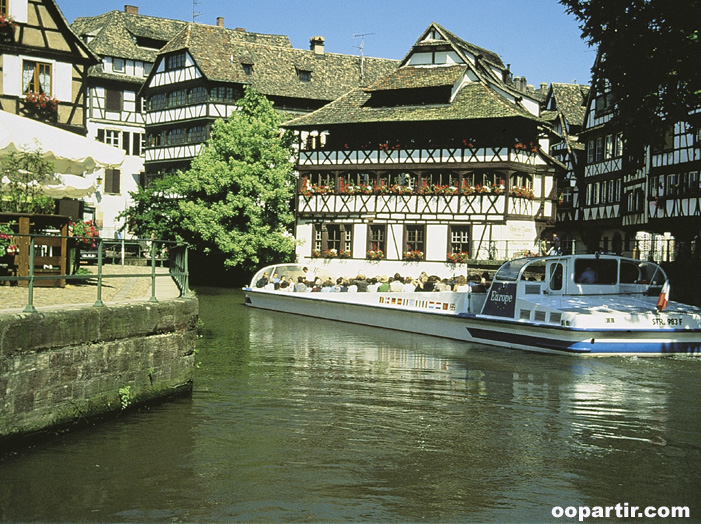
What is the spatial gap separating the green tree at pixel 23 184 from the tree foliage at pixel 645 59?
12.0m

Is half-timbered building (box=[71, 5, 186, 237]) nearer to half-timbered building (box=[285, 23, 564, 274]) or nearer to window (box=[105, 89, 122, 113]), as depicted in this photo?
window (box=[105, 89, 122, 113])

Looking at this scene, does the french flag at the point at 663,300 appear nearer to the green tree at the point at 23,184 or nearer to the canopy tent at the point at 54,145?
the canopy tent at the point at 54,145

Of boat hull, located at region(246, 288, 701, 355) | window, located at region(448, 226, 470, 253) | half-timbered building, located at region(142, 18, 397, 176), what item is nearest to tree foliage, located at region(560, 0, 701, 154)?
boat hull, located at region(246, 288, 701, 355)

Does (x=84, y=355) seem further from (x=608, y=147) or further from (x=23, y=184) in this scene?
(x=608, y=147)

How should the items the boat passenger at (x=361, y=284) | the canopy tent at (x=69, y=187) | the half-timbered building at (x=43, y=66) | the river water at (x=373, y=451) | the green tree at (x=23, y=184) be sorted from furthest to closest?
the half-timbered building at (x=43, y=66), the boat passenger at (x=361, y=284), the canopy tent at (x=69, y=187), the green tree at (x=23, y=184), the river water at (x=373, y=451)

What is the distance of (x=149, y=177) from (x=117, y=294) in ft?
137

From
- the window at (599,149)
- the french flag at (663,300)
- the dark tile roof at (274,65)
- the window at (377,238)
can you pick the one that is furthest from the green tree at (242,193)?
the french flag at (663,300)

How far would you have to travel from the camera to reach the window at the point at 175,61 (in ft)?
167

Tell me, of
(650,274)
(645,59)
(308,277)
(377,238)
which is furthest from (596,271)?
(377,238)

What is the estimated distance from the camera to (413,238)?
4075 centimetres

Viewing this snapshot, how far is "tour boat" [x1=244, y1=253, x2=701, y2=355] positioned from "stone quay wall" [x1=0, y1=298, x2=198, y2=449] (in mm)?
10435

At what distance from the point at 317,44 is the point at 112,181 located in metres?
15.9

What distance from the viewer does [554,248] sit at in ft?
112

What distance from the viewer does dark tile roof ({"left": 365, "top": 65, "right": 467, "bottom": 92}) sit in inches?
1596
